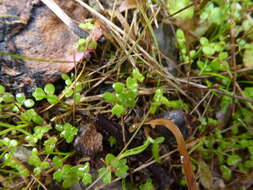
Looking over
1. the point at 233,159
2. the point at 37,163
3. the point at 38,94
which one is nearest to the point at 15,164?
the point at 37,163

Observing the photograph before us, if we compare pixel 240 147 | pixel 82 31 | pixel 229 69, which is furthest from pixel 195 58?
pixel 82 31

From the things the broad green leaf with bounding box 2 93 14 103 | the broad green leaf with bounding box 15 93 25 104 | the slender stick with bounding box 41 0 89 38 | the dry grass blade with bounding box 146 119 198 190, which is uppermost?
the slender stick with bounding box 41 0 89 38

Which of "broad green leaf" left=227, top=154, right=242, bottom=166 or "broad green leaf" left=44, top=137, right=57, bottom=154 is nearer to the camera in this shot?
"broad green leaf" left=44, top=137, right=57, bottom=154

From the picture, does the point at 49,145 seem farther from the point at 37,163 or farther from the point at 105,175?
the point at 105,175

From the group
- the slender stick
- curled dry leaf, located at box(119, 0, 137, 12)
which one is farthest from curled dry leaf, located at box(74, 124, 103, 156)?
curled dry leaf, located at box(119, 0, 137, 12)

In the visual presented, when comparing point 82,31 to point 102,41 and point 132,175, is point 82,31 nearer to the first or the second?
point 102,41

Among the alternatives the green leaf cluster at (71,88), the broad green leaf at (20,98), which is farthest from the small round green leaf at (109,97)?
the broad green leaf at (20,98)

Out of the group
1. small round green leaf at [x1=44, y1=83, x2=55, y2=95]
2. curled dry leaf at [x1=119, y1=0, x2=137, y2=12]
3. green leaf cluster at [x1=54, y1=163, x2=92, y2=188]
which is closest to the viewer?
green leaf cluster at [x1=54, y1=163, x2=92, y2=188]

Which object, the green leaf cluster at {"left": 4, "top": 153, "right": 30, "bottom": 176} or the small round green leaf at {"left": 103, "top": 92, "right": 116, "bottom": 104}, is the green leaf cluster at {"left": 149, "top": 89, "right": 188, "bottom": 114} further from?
the green leaf cluster at {"left": 4, "top": 153, "right": 30, "bottom": 176}

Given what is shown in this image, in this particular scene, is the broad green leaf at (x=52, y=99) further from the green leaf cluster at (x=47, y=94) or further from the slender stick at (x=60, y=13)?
the slender stick at (x=60, y=13)

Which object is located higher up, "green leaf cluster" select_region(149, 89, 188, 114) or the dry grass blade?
"green leaf cluster" select_region(149, 89, 188, 114)

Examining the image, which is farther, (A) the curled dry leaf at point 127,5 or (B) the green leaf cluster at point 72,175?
(A) the curled dry leaf at point 127,5
